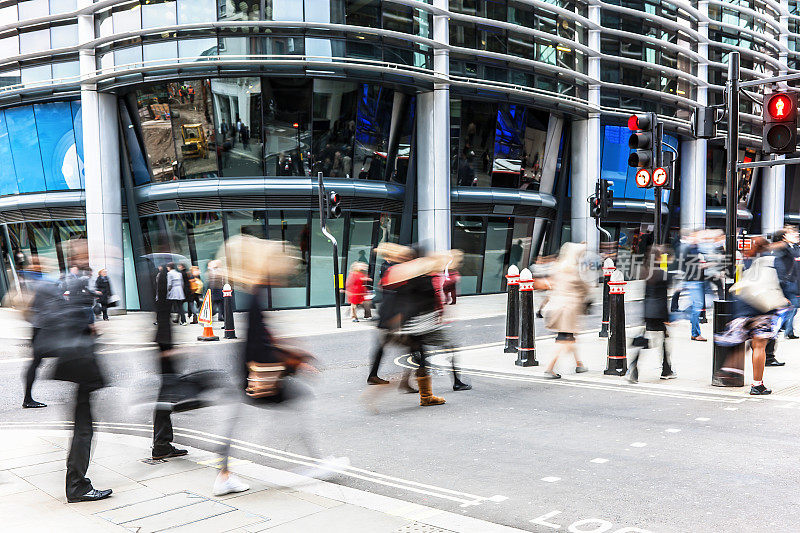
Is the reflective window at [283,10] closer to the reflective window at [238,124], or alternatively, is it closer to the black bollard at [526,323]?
the reflective window at [238,124]

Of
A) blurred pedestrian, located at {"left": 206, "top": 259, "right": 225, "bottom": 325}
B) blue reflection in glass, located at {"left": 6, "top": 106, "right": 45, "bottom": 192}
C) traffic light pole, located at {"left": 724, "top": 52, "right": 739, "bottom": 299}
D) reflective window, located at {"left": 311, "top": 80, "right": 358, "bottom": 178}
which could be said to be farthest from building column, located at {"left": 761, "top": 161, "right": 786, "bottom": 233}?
blue reflection in glass, located at {"left": 6, "top": 106, "right": 45, "bottom": 192}

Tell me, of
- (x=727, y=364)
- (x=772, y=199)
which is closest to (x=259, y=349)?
(x=727, y=364)

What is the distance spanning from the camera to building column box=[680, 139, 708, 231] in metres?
40.1

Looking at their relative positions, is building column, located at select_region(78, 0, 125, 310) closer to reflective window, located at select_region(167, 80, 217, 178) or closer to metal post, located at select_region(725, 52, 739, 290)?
reflective window, located at select_region(167, 80, 217, 178)

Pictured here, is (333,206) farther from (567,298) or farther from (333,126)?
(567,298)

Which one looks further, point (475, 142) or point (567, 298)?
point (475, 142)

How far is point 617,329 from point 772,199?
4435 centimetres

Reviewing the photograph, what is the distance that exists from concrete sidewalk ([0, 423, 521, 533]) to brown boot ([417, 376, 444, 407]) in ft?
9.11

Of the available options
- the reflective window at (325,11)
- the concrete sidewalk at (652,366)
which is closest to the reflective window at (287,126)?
the reflective window at (325,11)

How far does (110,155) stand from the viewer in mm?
26016

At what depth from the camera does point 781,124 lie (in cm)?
865

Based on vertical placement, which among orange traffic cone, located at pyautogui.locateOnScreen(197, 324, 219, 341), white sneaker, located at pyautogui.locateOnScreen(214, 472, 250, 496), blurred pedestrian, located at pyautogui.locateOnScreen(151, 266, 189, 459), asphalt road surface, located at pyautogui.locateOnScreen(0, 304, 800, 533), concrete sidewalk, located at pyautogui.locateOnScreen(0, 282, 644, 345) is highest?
blurred pedestrian, located at pyautogui.locateOnScreen(151, 266, 189, 459)

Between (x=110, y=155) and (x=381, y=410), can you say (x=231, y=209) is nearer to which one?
(x=110, y=155)

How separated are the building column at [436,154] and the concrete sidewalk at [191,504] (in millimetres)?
21273
